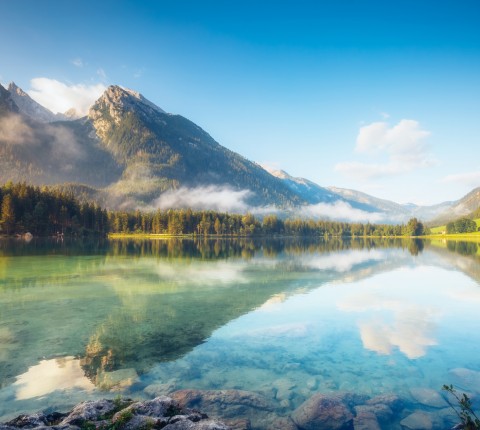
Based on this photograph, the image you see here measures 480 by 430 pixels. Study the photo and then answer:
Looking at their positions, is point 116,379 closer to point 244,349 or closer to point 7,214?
point 244,349

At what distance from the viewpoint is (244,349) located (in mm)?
20344

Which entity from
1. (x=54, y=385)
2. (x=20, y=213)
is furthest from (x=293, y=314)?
(x=20, y=213)

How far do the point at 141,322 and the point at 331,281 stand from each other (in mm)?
29473

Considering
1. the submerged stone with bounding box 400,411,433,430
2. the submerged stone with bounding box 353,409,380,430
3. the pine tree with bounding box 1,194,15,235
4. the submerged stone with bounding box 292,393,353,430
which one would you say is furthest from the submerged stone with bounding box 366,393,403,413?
the pine tree with bounding box 1,194,15,235

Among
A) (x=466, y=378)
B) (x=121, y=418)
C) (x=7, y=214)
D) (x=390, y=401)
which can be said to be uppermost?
(x=7, y=214)

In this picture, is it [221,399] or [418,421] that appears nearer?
[418,421]

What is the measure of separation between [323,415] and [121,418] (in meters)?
7.66

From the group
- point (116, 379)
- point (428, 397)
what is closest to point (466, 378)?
point (428, 397)

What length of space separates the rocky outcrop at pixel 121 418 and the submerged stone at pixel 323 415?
411cm

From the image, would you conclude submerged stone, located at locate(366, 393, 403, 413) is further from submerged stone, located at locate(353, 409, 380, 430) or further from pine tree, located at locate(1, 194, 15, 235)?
pine tree, located at locate(1, 194, 15, 235)

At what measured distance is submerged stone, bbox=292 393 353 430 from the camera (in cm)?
1242

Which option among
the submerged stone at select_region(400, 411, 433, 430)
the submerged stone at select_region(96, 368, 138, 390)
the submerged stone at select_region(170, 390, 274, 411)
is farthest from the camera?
the submerged stone at select_region(96, 368, 138, 390)

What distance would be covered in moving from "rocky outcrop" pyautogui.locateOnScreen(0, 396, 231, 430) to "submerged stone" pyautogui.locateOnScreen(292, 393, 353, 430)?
162 inches

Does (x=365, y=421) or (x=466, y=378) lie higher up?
(x=365, y=421)
